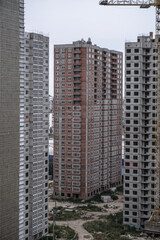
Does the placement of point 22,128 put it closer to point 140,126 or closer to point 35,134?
point 35,134

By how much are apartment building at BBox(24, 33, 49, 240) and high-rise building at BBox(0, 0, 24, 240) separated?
3368 millimetres

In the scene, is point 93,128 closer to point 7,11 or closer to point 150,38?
point 150,38

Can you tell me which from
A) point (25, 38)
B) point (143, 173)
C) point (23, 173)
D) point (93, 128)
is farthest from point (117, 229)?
point (25, 38)

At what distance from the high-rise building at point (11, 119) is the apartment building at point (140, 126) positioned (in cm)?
2628

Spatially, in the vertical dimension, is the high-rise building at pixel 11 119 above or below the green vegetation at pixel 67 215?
above

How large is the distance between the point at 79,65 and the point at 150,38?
29.7 metres

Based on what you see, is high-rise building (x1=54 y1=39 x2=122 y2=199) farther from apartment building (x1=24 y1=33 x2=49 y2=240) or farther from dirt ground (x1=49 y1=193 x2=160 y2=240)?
apartment building (x1=24 y1=33 x2=49 y2=240)

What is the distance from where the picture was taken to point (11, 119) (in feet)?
220

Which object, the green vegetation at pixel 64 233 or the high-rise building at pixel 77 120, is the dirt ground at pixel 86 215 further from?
the high-rise building at pixel 77 120

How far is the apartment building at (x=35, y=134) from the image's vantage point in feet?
242

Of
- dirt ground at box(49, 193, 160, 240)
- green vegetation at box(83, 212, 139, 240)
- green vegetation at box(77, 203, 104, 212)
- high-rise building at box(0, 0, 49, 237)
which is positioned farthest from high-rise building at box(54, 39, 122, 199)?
high-rise building at box(0, 0, 49, 237)

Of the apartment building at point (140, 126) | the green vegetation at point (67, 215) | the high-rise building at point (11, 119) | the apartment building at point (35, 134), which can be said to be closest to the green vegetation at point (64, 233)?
the apartment building at point (35, 134)

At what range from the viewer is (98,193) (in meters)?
116

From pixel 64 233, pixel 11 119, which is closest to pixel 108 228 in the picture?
pixel 64 233
